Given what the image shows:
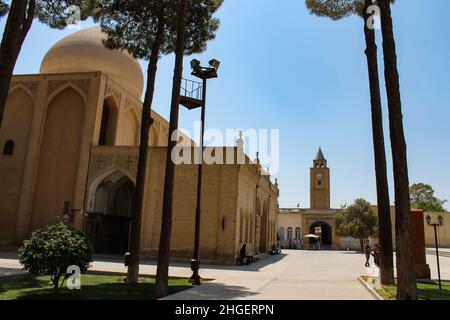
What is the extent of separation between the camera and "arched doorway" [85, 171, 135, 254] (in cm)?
2578

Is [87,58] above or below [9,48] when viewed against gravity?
above

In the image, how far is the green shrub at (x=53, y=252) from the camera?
30.8ft

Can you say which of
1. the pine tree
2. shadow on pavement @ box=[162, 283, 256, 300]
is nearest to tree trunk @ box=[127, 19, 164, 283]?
shadow on pavement @ box=[162, 283, 256, 300]

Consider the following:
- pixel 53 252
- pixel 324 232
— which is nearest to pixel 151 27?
pixel 53 252

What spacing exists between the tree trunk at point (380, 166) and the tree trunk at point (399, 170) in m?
4.32

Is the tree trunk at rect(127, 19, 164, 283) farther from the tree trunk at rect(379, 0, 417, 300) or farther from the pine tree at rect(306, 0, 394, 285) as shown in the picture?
the tree trunk at rect(379, 0, 417, 300)

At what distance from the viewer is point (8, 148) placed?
26625 mm

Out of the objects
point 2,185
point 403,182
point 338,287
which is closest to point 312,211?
point 2,185

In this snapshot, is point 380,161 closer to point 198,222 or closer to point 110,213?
point 198,222

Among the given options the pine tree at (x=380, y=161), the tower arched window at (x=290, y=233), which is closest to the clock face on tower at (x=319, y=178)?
the tower arched window at (x=290, y=233)

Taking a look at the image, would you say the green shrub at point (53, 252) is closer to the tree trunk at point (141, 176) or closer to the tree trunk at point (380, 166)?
the tree trunk at point (141, 176)

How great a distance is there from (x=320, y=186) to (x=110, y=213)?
41901 mm

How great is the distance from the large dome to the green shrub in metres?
20.7

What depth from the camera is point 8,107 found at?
2730 cm
